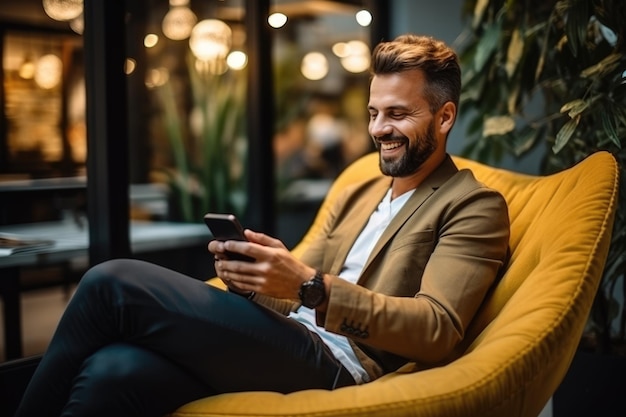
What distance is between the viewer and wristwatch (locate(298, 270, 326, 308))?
4.96 ft

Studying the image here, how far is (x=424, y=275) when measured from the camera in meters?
1.64

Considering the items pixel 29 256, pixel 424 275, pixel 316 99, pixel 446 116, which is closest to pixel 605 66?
pixel 446 116

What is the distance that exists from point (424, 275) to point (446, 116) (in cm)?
48

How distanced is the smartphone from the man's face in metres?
0.54

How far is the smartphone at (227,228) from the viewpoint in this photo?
1486mm

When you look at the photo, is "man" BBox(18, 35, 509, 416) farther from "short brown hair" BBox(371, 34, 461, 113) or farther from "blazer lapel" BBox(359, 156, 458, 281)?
"short brown hair" BBox(371, 34, 461, 113)

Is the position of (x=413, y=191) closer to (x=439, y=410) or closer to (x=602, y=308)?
(x=439, y=410)

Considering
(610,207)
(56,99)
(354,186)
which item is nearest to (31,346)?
(56,99)

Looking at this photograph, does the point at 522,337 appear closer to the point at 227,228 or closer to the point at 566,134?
the point at 227,228

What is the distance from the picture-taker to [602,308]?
235 centimetres

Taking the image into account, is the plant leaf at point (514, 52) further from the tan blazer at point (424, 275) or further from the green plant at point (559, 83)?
the tan blazer at point (424, 275)

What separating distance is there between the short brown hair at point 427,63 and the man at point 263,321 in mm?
251

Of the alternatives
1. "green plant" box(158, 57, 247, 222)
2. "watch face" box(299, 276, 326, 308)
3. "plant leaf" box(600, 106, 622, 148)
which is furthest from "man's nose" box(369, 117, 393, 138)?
"green plant" box(158, 57, 247, 222)

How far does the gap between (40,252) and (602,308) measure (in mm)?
1927
